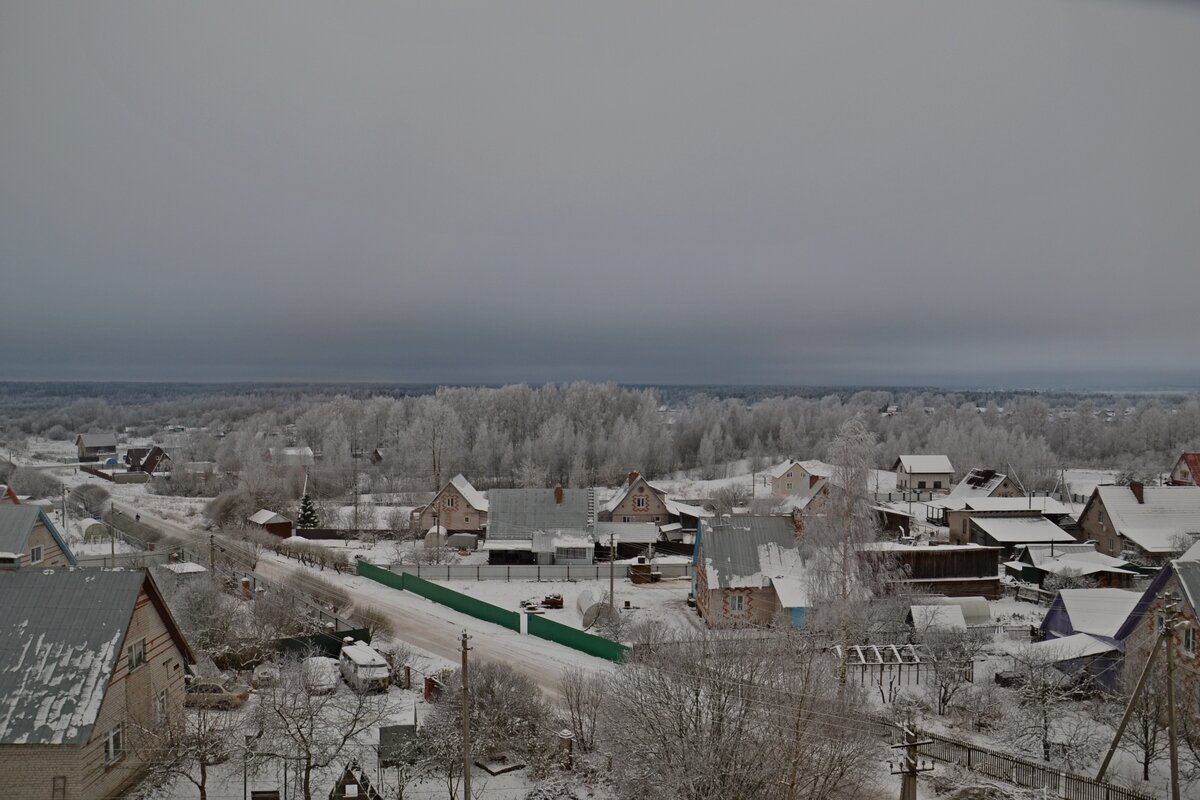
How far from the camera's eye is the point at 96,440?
8869 cm

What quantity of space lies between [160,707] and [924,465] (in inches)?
2446

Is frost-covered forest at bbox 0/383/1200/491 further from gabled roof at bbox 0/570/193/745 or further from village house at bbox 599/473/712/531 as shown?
gabled roof at bbox 0/570/193/745

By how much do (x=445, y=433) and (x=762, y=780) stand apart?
67764 millimetres

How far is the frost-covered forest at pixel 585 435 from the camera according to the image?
248 ft

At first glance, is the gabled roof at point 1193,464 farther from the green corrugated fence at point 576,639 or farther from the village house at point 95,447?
the village house at point 95,447

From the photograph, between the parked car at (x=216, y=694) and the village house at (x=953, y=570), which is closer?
the parked car at (x=216, y=694)

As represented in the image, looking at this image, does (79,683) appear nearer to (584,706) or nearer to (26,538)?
(584,706)

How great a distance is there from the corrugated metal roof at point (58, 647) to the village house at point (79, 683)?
16 millimetres

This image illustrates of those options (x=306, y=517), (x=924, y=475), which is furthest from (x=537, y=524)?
(x=924, y=475)

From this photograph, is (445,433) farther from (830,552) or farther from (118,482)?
(830,552)

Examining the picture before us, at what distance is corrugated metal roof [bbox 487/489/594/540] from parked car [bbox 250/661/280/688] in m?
19.6

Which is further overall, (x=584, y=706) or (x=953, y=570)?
→ (x=953, y=570)

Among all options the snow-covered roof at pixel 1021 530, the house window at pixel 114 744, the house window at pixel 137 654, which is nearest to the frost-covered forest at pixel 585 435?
the snow-covered roof at pixel 1021 530

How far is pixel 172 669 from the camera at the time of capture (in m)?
15.4
